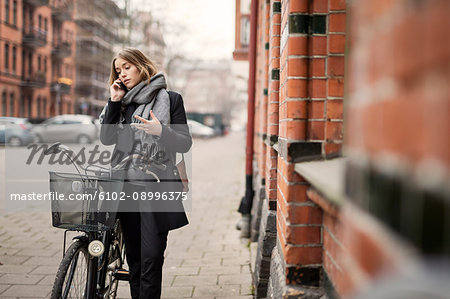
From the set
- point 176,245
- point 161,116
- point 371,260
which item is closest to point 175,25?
point 176,245

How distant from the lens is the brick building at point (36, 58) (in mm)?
35312

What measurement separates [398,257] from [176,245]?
5114 millimetres

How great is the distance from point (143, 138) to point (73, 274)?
37.1 inches

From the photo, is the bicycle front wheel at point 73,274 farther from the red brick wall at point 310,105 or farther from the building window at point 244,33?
the building window at point 244,33

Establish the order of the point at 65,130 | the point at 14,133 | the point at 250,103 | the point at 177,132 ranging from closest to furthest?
the point at 177,132 < the point at 250,103 < the point at 14,133 < the point at 65,130

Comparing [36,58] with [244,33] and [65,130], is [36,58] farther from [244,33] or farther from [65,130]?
[244,33]

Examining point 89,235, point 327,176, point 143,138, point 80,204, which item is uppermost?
point 143,138

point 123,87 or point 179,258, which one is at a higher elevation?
point 123,87

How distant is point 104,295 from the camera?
3.09 metres

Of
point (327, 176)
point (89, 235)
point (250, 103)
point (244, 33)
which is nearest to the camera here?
point (327, 176)

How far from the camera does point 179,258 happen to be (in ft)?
16.5

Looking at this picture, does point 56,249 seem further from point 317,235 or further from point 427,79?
point 427,79

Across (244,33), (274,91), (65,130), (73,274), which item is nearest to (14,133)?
(65,130)

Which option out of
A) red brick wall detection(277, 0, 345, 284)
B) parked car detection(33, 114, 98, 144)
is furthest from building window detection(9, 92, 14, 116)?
red brick wall detection(277, 0, 345, 284)
